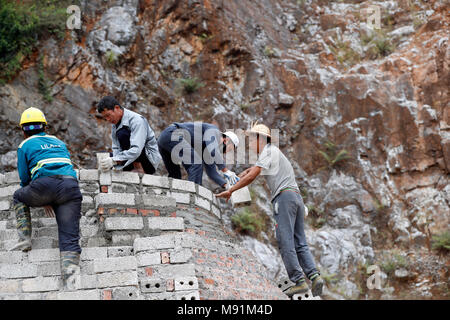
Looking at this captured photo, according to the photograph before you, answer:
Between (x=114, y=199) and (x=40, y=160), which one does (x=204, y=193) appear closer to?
(x=114, y=199)

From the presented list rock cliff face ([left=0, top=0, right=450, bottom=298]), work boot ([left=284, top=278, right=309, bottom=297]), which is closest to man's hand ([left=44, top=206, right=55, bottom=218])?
work boot ([left=284, top=278, right=309, bottom=297])

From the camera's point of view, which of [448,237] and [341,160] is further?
[341,160]

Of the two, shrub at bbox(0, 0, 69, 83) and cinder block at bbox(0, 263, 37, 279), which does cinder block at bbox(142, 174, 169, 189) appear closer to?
cinder block at bbox(0, 263, 37, 279)

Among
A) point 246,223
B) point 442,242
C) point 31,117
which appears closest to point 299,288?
point 31,117

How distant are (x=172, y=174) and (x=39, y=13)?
8.29 m

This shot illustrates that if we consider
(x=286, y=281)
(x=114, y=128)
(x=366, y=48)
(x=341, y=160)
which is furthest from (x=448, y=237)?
(x=114, y=128)

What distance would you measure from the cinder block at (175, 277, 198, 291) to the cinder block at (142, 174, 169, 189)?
7.17 ft

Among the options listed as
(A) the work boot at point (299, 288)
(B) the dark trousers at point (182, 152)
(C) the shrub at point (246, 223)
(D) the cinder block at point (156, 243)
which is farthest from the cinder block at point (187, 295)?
(C) the shrub at point (246, 223)

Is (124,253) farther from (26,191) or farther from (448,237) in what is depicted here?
(448,237)

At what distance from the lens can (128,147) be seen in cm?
765

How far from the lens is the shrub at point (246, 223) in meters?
12.7

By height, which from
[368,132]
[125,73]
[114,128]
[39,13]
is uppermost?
[39,13]

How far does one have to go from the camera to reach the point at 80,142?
1320 cm
